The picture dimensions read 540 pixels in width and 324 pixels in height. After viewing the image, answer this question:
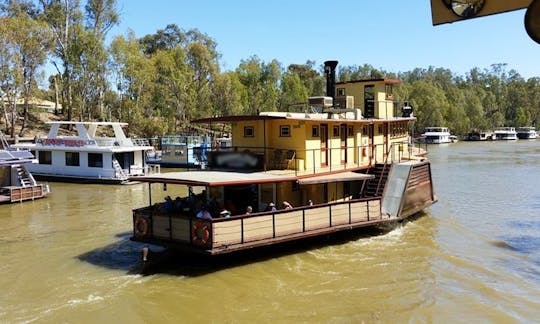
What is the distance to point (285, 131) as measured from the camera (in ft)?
58.9

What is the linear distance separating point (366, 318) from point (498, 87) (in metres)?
146

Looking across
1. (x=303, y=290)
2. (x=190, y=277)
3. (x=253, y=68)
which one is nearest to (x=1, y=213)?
(x=190, y=277)

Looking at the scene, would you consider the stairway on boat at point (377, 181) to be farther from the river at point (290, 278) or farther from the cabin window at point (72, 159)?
the cabin window at point (72, 159)

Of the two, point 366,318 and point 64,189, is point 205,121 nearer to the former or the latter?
point 366,318

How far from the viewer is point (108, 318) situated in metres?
11.4

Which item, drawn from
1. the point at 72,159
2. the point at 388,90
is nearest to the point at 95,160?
the point at 72,159

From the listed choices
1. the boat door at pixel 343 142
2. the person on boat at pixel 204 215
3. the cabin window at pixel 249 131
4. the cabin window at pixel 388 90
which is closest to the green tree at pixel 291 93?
the cabin window at pixel 388 90

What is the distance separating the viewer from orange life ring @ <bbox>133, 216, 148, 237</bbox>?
14750mm

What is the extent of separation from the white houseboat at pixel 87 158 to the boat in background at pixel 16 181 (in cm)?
662

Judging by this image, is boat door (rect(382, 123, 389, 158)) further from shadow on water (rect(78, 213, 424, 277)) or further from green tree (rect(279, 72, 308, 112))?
green tree (rect(279, 72, 308, 112))

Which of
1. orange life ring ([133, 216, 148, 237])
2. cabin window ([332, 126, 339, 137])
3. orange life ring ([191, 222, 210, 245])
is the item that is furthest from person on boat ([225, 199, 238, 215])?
cabin window ([332, 126, 339, 137])

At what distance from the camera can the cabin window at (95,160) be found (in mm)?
36375

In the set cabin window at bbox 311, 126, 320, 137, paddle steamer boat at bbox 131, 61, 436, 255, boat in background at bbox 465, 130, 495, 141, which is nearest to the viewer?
paddle steamer boat at bbox 131, 61, 436, 255

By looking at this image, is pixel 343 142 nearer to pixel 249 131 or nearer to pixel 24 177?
pixel 249 131
